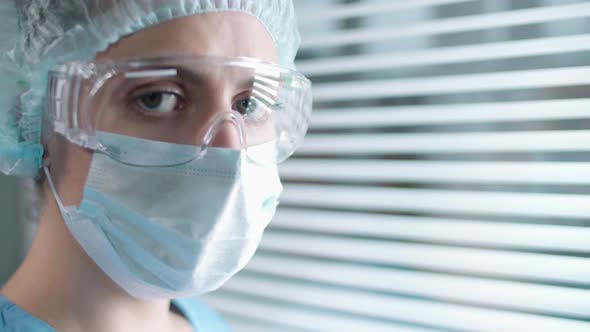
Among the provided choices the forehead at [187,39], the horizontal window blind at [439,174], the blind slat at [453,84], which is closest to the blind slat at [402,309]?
the horizontal window blind at [439,174]

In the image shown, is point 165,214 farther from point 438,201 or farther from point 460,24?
point 460,24

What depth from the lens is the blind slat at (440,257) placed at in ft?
4.28

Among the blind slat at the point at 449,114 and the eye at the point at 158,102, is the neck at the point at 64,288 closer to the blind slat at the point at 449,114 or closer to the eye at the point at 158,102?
the eye at the point at 158,102

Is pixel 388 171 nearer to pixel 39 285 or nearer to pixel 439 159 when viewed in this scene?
pixel 439 159

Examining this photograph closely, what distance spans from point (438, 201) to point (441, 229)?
0.08 meters

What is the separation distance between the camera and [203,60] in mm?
896

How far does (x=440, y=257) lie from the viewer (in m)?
1.46

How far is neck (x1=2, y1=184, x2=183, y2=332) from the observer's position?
103 cm

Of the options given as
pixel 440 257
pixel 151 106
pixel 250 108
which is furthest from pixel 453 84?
pixel 151 106

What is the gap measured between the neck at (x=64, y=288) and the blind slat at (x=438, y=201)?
770 millimetres

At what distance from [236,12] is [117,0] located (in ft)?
0.73

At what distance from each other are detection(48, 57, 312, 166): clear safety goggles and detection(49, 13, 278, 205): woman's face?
0.05 ft

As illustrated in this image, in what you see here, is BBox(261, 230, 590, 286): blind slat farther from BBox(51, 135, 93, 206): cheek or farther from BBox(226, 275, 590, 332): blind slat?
BBox(51, 135, 93, 206): cheek

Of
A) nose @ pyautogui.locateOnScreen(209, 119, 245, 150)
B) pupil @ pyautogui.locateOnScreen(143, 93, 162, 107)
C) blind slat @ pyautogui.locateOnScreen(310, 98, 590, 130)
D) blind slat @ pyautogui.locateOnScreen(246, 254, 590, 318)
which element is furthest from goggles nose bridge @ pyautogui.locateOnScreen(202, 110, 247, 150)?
blind slat @ pyautogui.locateOnScreen(246, 254, 590, 318)
